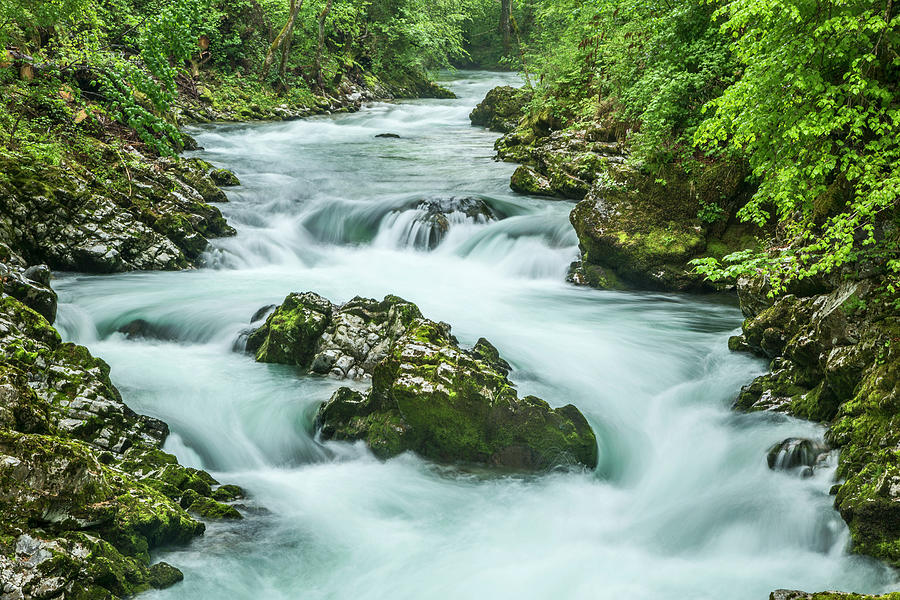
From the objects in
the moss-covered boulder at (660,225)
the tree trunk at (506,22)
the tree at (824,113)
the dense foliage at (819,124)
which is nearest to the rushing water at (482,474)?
the moss-covered boulder at (660,225)

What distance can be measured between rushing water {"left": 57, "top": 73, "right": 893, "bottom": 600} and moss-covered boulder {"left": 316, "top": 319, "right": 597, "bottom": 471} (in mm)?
216

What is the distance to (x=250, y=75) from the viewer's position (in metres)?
26.9

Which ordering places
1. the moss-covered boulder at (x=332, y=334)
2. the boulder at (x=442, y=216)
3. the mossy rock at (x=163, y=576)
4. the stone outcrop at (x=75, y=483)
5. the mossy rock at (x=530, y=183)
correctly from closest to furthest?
the stone outcrop at (x=75, y=483) < the mossy rock at (x=163, y=576) < the moss-covered boulder at (x=332, y=334) < the boulder at (x=442, y=216) < the mossy rock at (x=530, y=183)

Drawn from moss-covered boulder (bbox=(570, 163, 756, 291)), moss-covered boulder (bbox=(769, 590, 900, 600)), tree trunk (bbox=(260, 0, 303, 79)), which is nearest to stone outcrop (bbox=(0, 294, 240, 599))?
moss-covered boulder (bbox=(769, 590, 900, 600))

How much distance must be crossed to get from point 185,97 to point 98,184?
1345 cm

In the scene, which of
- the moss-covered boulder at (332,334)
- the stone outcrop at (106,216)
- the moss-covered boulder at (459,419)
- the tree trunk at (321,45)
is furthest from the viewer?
the tree trunk at (321,45)

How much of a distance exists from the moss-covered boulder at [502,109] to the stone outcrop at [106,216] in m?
13.2

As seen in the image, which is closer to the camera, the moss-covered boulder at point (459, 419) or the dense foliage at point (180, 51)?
the moss-covered boulder at point (459, 419)

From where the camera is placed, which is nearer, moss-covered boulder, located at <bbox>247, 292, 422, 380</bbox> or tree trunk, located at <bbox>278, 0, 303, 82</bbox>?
moss-covered boulder, located at <bbox>247, 292, 422, 380</bbox>

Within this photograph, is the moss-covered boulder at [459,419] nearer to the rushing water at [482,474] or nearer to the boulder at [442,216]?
the rushing water at [482,474]

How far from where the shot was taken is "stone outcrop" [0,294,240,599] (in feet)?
12.7

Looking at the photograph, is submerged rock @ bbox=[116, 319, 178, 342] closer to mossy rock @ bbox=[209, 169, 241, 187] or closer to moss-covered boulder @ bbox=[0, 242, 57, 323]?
moss-covered boulder @ bbox=[0, 242, 57, 323]

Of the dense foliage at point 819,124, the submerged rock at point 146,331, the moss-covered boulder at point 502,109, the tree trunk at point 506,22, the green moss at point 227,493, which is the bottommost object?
the green moss at point 227,493

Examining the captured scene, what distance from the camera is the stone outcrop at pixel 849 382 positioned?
514 centimetres
